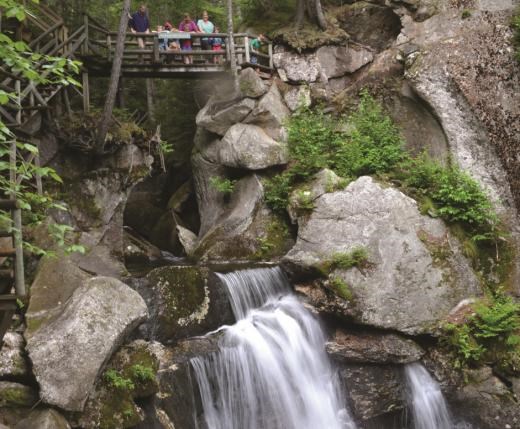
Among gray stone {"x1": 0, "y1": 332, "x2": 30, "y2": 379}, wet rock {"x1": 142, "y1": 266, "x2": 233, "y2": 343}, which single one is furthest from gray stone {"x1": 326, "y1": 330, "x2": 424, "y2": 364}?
gray stone {"x1": 0, "y1": 332, "x2": 30, "y2": 379}

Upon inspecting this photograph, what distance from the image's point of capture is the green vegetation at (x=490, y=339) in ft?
28.1

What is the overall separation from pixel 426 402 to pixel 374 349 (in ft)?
4.33

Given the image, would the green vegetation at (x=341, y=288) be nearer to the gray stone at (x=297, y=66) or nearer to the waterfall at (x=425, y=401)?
the waterfall at (x=425, y=401)

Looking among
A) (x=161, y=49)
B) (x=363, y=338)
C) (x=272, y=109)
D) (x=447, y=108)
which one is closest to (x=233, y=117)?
(x=272, y=109)

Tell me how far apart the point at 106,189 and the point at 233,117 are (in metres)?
4.60

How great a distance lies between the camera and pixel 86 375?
20.0 feet

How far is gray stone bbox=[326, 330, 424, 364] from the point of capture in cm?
862

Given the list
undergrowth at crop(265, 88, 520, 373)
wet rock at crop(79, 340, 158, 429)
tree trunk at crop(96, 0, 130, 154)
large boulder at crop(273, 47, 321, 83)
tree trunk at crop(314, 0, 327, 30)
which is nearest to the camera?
wet rock at crop(79, 340, 158, 429)

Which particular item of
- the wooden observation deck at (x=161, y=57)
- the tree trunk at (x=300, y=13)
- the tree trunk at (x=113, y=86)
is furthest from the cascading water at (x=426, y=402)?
the tree trunk at (x=300, y=13)

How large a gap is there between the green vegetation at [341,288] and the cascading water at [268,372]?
77 centimetres

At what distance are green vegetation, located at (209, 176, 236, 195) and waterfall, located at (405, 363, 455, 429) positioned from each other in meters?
7.39

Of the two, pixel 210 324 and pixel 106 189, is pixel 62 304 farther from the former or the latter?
pixel 106 189

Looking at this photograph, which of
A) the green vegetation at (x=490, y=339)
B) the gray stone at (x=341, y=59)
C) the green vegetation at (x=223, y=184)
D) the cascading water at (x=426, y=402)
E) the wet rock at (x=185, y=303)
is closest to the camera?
the wet rock at (x=185, y=303)

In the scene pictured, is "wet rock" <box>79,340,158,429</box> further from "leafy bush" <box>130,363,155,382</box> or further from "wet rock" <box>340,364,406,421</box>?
"wet rock" <box>340,364,406,421</box>
